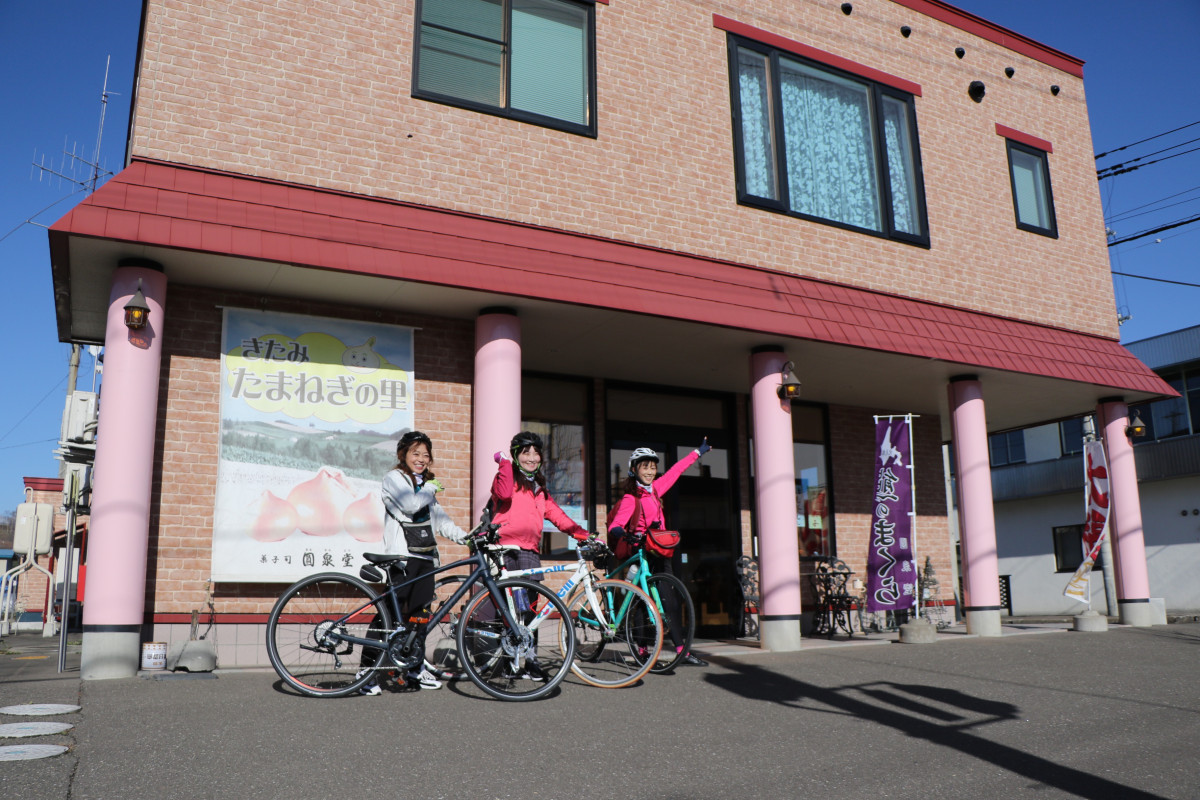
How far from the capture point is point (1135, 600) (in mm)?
12336

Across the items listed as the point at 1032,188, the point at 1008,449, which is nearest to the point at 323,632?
the point at 1032,188

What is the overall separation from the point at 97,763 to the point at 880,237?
32.5 feet

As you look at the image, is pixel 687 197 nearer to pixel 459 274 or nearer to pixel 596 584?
pixel 459 274

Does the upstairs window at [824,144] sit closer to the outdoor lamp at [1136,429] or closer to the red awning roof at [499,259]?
the red awning roof at [499,259]

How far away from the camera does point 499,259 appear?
833cm

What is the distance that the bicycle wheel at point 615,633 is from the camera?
640 cm

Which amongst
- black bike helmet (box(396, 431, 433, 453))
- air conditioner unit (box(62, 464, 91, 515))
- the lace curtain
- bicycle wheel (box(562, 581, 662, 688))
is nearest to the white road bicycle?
bicycle wheel (box(562, 581, 662, 688))

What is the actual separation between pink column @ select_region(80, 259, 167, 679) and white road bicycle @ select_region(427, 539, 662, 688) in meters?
2.39

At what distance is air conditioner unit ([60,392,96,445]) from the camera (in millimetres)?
13680

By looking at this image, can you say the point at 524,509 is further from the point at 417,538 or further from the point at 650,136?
the point at 650,136

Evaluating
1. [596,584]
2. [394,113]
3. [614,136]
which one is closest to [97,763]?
[596,584]

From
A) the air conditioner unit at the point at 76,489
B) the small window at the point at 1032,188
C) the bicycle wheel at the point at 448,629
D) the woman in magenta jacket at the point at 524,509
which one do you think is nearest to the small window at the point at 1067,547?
the small window at the point at 1032,188

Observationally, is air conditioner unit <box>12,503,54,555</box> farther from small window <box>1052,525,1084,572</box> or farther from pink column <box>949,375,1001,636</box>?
small window <box>1052,525,1084,572</box>

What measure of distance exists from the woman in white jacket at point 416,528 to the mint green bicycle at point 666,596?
1.40 m
